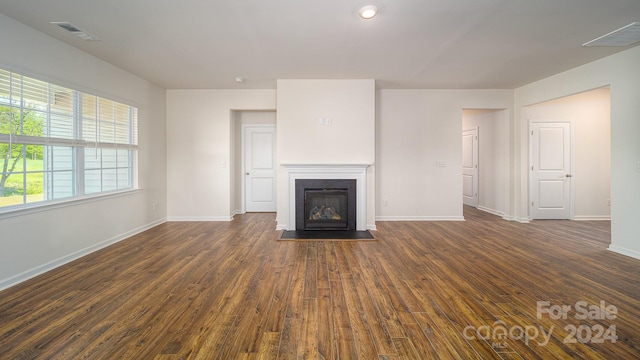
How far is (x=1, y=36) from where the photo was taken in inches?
101

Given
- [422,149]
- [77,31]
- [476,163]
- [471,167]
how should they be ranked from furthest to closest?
1. [471,167]
2. [476,163]
3. [422,149]
4. [77,31]

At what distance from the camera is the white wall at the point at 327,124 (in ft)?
15.5

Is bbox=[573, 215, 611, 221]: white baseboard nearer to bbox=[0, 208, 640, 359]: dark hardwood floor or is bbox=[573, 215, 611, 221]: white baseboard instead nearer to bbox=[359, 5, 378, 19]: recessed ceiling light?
bbox=[0, 208, 640, 359]: dark hardwood floor

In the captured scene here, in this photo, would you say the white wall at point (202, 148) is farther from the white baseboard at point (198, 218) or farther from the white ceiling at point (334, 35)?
the white ceiling at point (334, 35)

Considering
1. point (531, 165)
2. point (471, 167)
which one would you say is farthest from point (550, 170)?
point (471, 167)

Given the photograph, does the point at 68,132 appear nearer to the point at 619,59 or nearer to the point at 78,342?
the point at 78,342

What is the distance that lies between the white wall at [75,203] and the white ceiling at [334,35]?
0.18 meters

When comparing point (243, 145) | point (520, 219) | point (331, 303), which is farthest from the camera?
point (243, 145)

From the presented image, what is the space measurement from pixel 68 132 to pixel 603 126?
8872 millimetres

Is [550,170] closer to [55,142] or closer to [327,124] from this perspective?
[327,124]

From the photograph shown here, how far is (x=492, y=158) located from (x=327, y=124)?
12.7 ft

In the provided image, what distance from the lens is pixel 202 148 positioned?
537 cm

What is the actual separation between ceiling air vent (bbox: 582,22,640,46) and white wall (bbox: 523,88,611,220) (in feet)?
7.11

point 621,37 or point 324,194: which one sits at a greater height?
point 621,37
